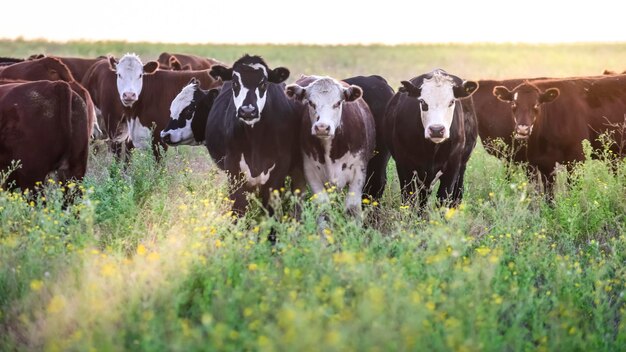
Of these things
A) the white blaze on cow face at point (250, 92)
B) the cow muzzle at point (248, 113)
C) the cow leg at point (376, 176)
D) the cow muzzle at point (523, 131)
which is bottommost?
the cow leg at point (376, 176)

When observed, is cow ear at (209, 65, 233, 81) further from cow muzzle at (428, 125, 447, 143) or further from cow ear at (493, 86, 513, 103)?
cow ear at (493, 86, 513, 103)

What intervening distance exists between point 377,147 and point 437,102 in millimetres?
1228

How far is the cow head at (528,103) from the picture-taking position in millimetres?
10453

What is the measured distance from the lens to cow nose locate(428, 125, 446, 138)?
8510mm

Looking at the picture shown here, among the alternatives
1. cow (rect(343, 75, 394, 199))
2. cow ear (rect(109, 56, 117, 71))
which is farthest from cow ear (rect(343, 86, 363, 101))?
cow ear (rect(109, 56, 117, 71))

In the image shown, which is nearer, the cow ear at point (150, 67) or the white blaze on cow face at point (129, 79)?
the white blaze on cow face at point (129, 79)

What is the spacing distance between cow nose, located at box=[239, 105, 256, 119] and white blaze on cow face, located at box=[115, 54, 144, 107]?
15.4ft

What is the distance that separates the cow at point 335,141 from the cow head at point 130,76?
458 centimetres

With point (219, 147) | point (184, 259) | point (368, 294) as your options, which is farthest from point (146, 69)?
point (368, 294)

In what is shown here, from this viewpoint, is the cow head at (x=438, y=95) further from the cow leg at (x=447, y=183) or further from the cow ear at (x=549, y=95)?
the cow ear at (x=549, y=95)

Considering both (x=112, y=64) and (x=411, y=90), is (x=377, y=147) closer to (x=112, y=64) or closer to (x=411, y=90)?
(x=411, y=90)

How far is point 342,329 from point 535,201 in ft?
20.2

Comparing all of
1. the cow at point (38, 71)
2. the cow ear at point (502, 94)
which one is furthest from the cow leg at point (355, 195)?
the cow at point (38, 71)

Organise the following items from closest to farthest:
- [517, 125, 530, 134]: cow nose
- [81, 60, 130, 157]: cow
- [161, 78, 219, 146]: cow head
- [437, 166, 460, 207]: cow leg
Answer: [437, 166, 460, 207]: cow leg
[161, 78, 219, 146]: cow head
[517, 125, 530, 134]: cow nose
[81, 60, 130, 157]: cow
